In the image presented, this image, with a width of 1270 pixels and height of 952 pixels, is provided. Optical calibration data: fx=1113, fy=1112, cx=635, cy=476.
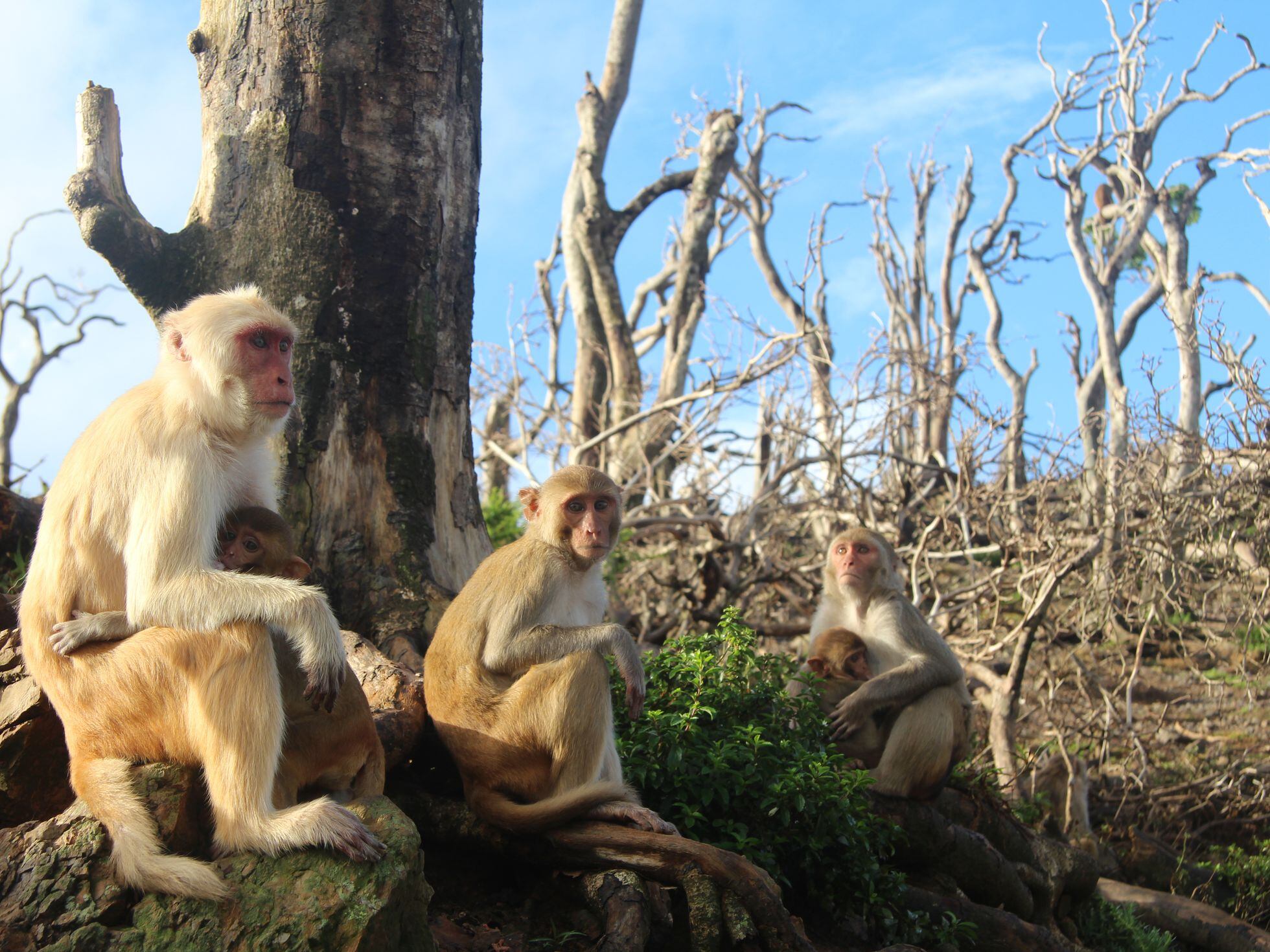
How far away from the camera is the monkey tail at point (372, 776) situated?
393cm

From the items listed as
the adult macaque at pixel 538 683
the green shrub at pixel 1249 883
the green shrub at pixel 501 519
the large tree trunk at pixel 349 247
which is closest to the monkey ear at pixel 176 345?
the large tree trunk at pixel 349 247

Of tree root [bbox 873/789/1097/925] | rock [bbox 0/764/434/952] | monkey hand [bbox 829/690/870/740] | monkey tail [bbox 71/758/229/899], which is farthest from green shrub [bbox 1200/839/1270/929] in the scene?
monkey tail [bbox 71/758/229/899]

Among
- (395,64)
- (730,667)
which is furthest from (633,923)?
(395,64)

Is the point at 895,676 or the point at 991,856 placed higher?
the point at 895,676

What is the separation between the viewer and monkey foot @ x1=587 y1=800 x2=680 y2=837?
4270 millimetres

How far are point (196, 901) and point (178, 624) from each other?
0.86 metres

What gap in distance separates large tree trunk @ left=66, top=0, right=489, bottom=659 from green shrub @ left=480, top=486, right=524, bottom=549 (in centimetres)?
456

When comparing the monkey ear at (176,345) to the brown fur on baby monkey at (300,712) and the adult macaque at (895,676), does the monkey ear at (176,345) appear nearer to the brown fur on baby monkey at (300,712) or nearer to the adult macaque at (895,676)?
the brown fur on baby monkey at (300,712)

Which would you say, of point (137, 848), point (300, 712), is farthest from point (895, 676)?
point (137, 848)

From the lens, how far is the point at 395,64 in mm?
5793

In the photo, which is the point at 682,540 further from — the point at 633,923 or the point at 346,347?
the point at 633,923

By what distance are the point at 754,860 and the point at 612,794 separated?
87 centimetres

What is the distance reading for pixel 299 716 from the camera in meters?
3.82

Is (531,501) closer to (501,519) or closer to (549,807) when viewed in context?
(549,807)
